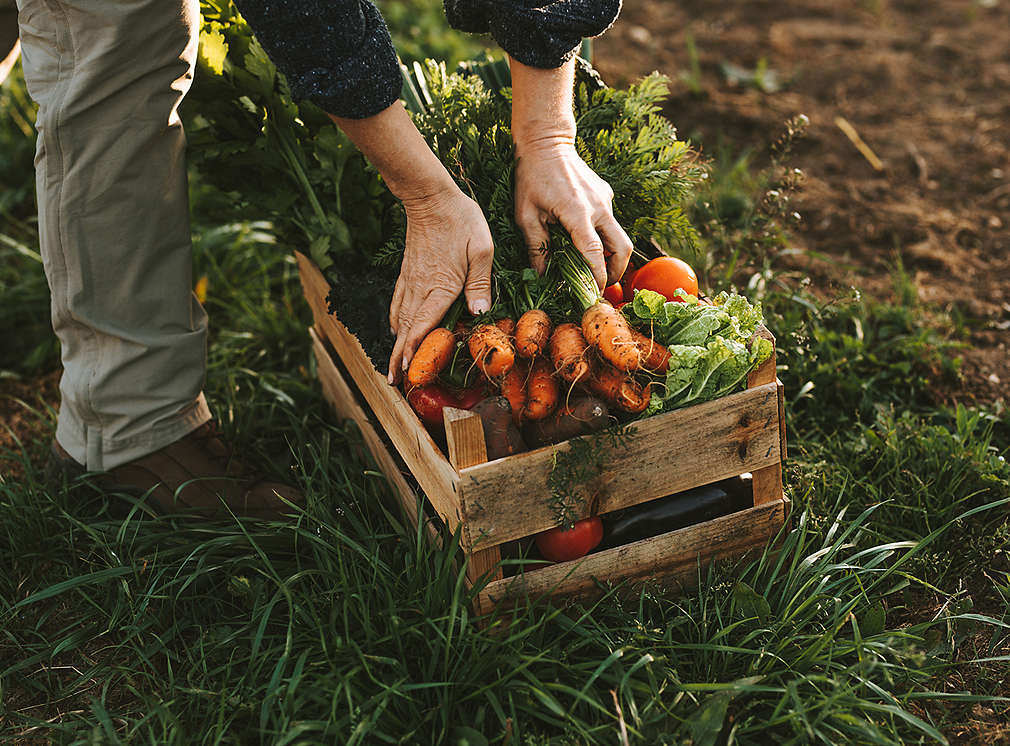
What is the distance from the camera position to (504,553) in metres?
2.10

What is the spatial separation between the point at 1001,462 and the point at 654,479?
1065 mm

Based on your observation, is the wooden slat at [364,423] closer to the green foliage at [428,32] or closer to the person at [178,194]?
the person at [178,194]

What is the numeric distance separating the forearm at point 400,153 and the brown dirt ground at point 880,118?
172 cm

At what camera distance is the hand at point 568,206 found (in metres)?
2.10

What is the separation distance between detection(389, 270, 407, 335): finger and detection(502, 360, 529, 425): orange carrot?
0.32m

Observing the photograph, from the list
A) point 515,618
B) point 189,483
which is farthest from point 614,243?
point 189,483

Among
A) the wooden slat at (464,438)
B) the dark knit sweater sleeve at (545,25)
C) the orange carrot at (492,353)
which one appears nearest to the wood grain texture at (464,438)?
the wooden slat at (464,438)

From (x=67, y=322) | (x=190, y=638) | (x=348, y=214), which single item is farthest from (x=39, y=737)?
(x=348, y=214)

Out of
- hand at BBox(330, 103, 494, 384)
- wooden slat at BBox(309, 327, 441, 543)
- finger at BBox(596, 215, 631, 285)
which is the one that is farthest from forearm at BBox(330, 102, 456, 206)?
wooden slat at BBox(309, 327, 441, 543)

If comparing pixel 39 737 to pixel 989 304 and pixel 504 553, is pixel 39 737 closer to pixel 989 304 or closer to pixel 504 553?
pixel 504 553

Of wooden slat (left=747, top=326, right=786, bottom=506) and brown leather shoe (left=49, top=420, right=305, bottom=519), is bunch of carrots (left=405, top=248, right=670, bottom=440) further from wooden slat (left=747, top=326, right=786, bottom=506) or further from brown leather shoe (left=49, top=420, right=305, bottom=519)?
brown leather shoe (left=49, top=420, right=305, bottom=519)

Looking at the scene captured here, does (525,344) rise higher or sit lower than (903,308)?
higher

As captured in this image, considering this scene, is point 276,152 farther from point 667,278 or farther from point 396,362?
point 667,278

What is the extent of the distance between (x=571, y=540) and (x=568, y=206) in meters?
0.77
